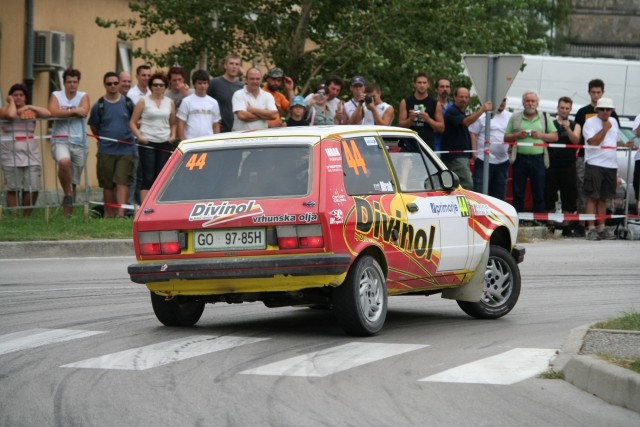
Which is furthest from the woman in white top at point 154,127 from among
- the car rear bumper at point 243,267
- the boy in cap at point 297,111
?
the car rear bumper at point 243,267

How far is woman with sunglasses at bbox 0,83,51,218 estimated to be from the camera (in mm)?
20812

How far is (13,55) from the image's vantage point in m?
30.0

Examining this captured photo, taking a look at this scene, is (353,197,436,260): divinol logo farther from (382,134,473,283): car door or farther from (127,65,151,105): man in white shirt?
(127,65,151,105): man in white shirt

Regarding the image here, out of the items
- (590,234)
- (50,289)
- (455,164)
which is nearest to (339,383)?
(50,289)

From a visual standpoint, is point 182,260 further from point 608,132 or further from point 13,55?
point 13,55

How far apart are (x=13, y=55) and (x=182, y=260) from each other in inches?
766

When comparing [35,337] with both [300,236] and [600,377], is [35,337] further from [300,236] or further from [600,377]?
[600,377]

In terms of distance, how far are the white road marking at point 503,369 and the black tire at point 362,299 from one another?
1187mm

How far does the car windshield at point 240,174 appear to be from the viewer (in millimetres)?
11570

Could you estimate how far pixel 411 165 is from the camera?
501 inches

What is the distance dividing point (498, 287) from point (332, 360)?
10.9ft

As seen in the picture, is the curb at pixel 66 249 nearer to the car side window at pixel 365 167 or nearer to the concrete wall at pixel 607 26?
the car side window at pixel 365 167

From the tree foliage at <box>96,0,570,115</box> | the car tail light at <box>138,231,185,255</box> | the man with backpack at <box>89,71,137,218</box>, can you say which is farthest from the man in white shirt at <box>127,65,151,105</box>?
the car tail light at <box>138,231,185,255</box>

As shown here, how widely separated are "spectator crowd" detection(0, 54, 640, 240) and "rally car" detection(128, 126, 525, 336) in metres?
8.09
